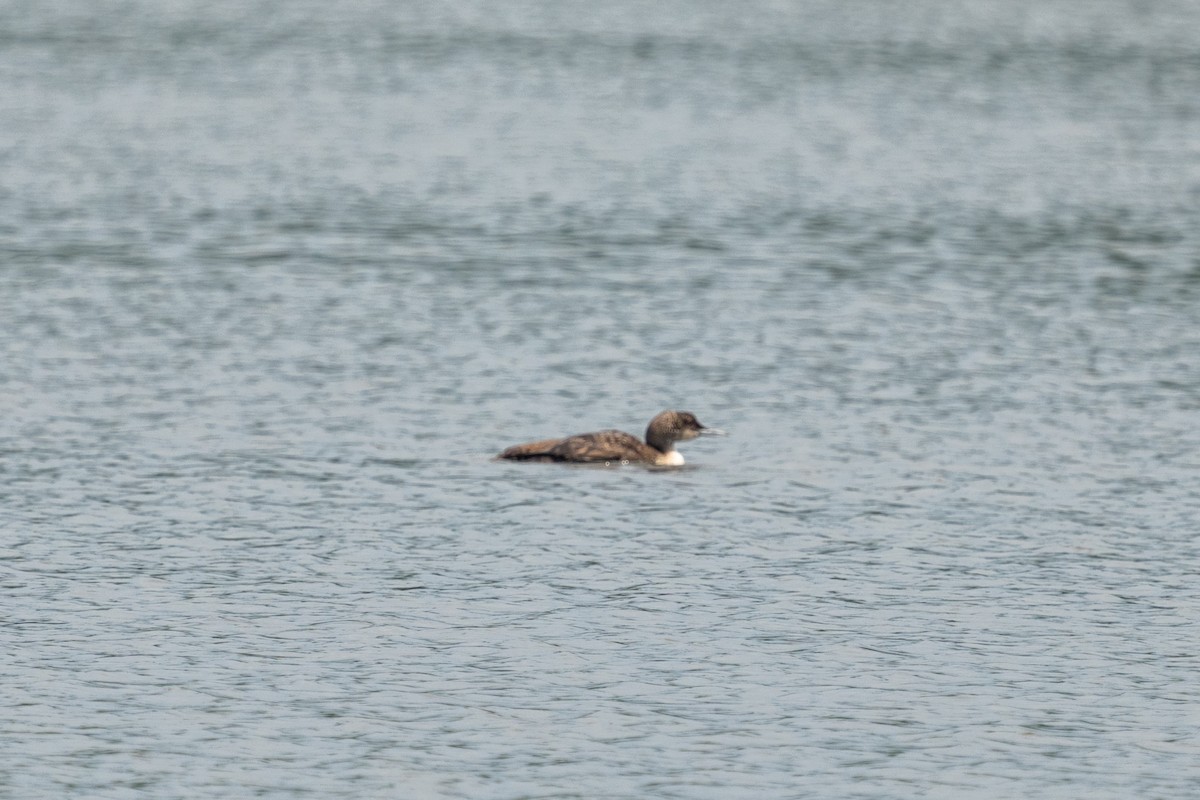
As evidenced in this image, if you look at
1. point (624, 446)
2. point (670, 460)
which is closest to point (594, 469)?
point (624, 446)

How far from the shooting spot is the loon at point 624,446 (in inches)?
1289

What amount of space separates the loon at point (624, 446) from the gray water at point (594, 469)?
27 centimetres

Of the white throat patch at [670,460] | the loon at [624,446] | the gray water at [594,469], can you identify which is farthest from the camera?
the white throat patch at [670,460]

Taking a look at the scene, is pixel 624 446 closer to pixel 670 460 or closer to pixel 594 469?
pixel 594 469

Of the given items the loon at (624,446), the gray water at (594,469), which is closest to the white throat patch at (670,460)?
the loon at (624,446)

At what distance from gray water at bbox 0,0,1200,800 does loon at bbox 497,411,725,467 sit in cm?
27

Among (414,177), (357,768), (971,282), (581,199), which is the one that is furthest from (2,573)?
(414,177)

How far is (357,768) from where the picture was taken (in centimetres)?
1991

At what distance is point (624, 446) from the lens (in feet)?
108

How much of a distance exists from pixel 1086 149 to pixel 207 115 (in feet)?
95.7

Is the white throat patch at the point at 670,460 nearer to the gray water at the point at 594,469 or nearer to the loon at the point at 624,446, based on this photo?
the loon at the point at 624,446

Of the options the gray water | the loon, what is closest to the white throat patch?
the loon

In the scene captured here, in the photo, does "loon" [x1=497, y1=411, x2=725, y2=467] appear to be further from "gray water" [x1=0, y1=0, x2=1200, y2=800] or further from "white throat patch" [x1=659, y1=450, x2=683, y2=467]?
"gray water" [x1=0, y1=0, x2=1200, y2=800]

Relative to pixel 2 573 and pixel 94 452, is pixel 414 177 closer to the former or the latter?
pixel 94 452
